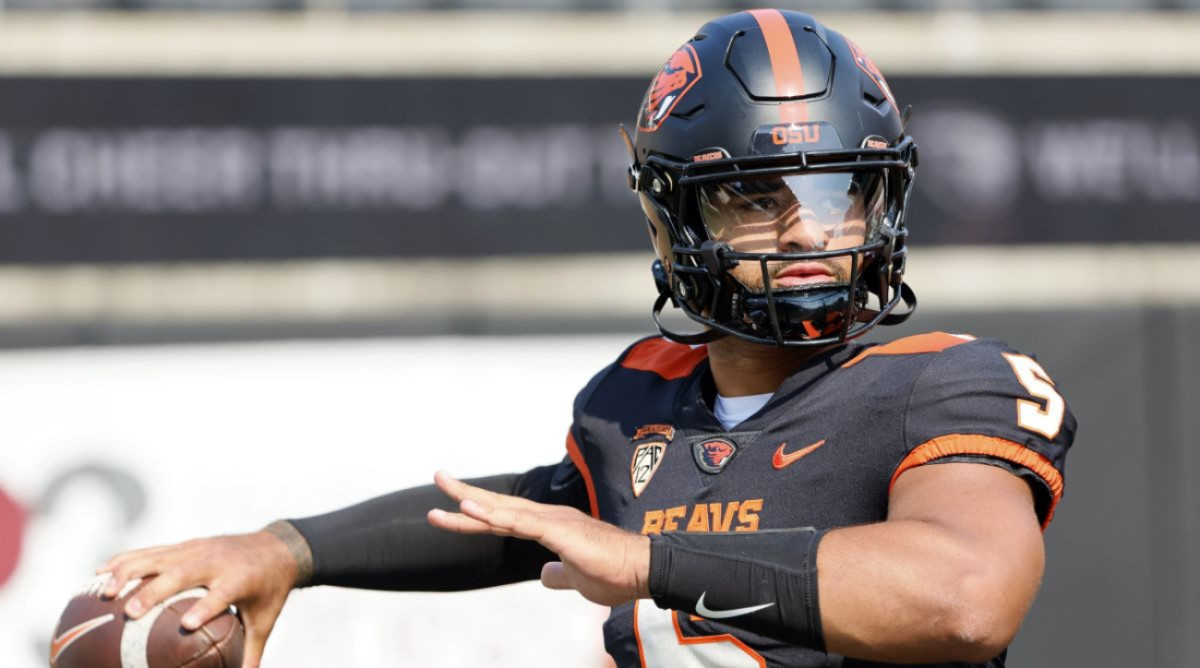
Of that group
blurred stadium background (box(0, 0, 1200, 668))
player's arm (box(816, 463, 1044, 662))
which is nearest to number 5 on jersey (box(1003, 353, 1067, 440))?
player's arm (box(816, 463, 1044, 662))

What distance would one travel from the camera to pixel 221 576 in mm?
2104

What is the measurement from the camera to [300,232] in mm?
4895

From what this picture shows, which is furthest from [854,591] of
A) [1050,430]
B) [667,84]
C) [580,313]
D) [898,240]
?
[580,313]

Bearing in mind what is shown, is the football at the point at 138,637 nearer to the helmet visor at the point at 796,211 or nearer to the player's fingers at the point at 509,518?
the player's fingers at the point at 509,518

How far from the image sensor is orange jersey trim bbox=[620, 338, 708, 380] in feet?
7.70

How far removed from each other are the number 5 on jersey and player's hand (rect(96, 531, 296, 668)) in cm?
113

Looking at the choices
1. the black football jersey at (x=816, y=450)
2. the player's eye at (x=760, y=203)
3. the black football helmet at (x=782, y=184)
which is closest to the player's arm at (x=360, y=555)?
the black football jersey at (x=816, y=450)

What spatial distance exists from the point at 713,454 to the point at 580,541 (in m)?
0.48

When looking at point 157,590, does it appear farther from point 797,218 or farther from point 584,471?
point 797,218

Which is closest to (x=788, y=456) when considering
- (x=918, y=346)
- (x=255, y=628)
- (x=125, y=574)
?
(x=918, y=346)

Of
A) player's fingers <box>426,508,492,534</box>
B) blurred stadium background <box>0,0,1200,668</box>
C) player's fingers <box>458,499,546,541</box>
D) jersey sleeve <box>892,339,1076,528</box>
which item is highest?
jersey sleeve <box>892,339,1076,528</box>

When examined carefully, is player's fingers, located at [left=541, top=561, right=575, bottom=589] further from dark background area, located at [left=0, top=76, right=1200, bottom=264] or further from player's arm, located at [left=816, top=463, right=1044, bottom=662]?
dark background area, located at [left=0, top=76, right=1200, bottom=264]

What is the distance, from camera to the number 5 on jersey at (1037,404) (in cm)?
178

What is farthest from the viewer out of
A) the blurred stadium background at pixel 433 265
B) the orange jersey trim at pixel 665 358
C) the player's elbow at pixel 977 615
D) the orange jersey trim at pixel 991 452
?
the blurred stadium background at pixel 433 265
